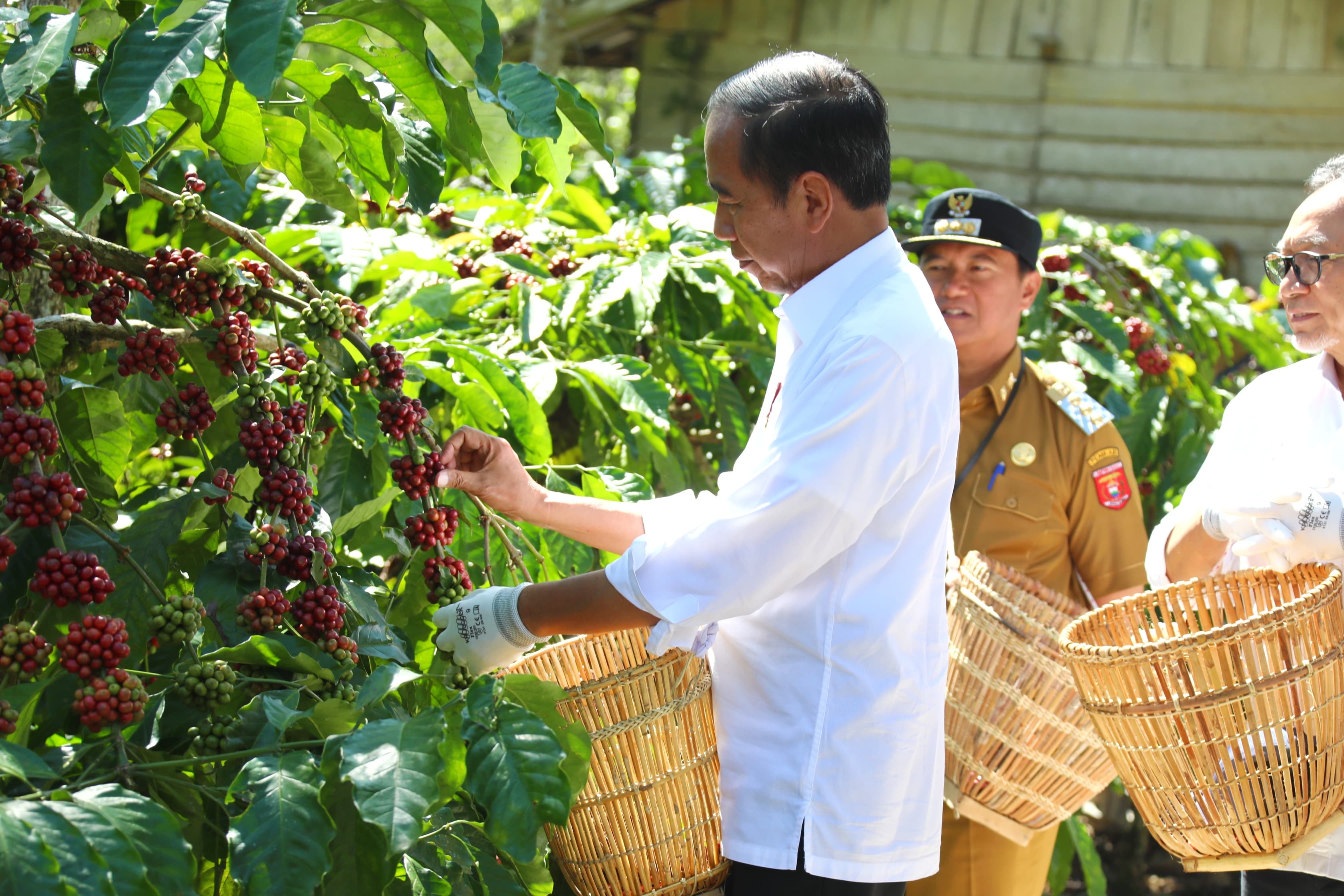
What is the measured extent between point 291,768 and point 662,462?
1360 millimetres

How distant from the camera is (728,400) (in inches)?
103

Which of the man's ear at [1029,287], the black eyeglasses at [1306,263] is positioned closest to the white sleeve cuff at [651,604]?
the black eyeglasses at [1306,263]

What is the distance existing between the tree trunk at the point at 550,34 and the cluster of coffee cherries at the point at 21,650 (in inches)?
223

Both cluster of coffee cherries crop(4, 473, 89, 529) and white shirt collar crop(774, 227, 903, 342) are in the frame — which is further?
white shirt collar crop(774, 227, 903, 342)

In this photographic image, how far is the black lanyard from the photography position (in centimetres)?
260

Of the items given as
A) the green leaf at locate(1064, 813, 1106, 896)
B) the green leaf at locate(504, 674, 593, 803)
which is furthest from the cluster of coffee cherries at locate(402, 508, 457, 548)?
the green leaf at locate(1064, 813, 1106, 896)

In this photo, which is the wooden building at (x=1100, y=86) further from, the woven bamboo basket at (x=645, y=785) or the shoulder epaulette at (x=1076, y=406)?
the woven bamboo basket at (x=645, y=785)

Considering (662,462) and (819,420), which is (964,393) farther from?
(819,420)

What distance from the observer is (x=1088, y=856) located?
3.12 m

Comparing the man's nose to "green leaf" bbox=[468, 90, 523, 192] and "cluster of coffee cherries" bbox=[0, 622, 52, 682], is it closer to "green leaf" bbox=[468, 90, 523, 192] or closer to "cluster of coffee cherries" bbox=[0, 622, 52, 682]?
"green leaf" bbox=[468, 90, 523, 192]

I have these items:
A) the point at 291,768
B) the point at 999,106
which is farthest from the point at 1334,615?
the point at 999,106

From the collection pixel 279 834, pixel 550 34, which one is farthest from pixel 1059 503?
pixel 550 34

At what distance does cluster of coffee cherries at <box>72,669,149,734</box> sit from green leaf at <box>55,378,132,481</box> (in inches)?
19.3

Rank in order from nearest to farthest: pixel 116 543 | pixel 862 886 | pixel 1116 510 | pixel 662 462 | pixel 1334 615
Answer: pixel 116 543 → pixel 862 886 → pixel 1334 615 → pixel 662 462 → pixel 1116 510
